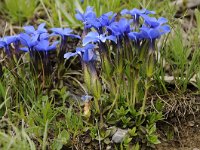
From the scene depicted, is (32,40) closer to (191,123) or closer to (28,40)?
(28,40)

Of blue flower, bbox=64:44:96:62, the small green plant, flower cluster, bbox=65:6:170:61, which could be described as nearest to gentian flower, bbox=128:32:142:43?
flower cluster, bbox=65:6:170:61

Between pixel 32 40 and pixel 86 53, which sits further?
pixel 32 40

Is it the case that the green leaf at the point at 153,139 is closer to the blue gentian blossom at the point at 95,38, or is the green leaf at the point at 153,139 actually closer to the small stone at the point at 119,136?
the small stone at the point at 119,136

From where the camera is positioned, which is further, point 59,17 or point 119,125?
point 59,17

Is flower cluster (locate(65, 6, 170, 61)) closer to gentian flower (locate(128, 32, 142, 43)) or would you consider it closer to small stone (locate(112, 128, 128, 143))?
gentian flower (locate(128, 32, 142, 43))

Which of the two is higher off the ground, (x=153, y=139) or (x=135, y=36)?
(x=135, y=36)

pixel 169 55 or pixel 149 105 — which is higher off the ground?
pixel 169 55

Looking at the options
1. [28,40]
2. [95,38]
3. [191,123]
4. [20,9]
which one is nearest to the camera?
[95,38]

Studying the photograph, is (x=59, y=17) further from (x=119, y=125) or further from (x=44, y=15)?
(x=119, y=125)

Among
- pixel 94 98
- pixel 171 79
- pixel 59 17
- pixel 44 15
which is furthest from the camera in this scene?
pixel 44 15

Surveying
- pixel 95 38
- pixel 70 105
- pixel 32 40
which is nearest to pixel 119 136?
pixel 70 105

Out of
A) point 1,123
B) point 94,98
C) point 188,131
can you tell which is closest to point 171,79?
point 188,131
